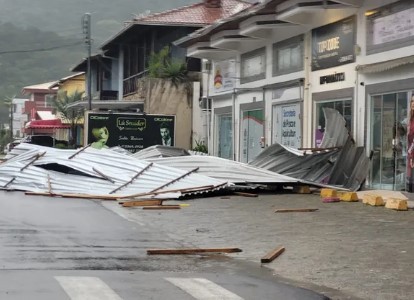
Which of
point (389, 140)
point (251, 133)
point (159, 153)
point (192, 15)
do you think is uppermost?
point (192, 15)

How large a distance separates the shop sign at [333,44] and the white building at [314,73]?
29mm

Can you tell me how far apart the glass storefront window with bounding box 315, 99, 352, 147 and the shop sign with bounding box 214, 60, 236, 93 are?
24.4 ft

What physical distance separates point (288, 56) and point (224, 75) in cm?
655

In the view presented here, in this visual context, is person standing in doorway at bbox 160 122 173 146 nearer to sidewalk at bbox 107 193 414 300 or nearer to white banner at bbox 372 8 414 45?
white banner at bbox 372 8 414 45

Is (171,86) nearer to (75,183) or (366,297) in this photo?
(75,183)

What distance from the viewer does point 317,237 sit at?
10.7 m

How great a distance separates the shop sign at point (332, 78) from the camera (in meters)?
20.1

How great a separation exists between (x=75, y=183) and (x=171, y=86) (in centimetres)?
1603

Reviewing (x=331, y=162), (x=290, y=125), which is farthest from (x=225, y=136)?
(x=331, y=162)

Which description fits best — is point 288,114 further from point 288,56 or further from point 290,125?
point 288,56

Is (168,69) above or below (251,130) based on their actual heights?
above

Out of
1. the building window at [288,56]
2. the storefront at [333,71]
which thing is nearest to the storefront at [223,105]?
the building window at [288,56]

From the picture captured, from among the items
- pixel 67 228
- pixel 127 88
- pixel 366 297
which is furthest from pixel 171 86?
pixel 366 297

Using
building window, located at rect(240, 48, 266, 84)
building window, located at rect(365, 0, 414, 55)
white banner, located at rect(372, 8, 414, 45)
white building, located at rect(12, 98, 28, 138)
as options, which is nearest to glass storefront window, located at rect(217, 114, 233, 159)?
building window, located at rect(240, 48, 266, 84)
